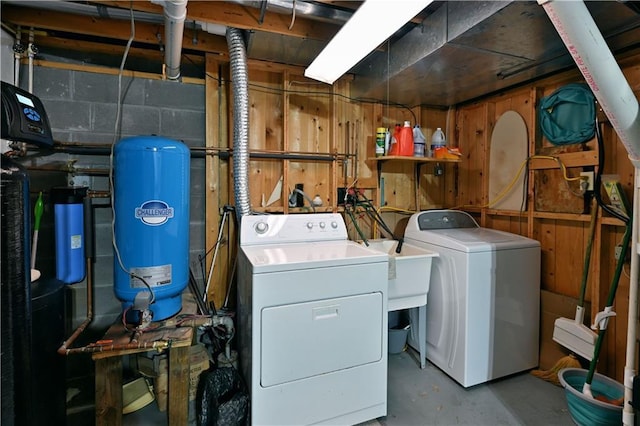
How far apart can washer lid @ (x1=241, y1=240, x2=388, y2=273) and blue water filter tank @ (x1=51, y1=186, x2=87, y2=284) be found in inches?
37.6

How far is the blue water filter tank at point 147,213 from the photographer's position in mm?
1601

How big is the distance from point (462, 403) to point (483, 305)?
64 centimetres

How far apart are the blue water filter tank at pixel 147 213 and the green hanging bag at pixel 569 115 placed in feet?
8.37

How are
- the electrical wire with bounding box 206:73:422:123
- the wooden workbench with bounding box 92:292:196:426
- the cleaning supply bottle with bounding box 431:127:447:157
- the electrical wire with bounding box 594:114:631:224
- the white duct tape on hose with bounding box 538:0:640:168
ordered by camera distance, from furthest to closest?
the cleaning supply bottle with bounding box 431:127:447:157
the electrical wire with bounding box 206:73:422:123
the electrical wire with bounding box 594:114:631:224
the wooden workbench with bounding box 92:292:196:426
the white duct tape on hose with bounding box 538:0:640:168

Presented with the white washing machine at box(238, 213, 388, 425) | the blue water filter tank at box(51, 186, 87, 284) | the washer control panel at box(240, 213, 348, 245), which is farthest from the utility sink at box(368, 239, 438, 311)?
the blue water filter tank at box(51, 186, 87, 284)

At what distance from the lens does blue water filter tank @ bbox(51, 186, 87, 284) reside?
174 centimetres

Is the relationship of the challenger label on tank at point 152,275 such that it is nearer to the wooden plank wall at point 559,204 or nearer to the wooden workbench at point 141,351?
the wooden workbench at point 141,351

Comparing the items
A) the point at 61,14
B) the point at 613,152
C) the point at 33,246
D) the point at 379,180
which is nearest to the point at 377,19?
the point at 379,180

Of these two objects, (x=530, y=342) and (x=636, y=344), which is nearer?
(x=636, y=344)

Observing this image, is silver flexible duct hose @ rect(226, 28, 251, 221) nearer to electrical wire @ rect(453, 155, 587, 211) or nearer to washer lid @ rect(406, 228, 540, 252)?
washer lid @ rect(406, 228, 540, 252)

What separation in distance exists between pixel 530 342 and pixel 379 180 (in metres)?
1.73

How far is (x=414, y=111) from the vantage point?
298cm

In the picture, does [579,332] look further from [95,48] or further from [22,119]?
[95,48]

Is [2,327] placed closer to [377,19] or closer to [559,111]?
[377,19]
